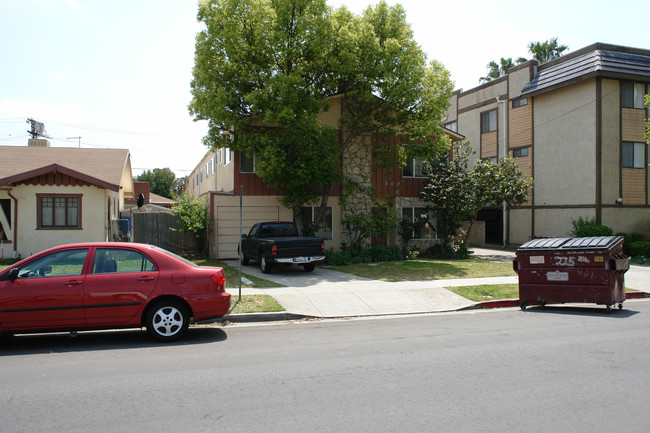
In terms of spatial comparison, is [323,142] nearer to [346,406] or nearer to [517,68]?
[346,406]

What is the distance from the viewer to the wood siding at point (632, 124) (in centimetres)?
2275

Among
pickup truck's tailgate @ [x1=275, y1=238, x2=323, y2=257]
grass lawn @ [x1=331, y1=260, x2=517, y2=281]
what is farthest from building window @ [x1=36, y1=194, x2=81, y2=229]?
grass lawn @ [x1=331, y1=260, x2=517, y2=281]

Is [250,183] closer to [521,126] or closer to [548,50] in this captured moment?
[521,126]

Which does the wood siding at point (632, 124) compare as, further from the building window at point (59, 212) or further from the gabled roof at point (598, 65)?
the building window at point (59, 212)

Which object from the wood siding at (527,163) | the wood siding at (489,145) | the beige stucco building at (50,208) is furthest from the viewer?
the wood siding at (489,145)

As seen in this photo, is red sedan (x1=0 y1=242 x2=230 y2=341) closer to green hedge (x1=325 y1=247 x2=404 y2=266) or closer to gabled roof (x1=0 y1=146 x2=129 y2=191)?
green hedge (x1=325 y1=247 x2=404 y2=266)

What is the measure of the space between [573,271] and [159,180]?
71939mm

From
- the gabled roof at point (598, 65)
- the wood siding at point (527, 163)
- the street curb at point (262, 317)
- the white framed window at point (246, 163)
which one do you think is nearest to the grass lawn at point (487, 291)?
the street curb at point (262, 317)

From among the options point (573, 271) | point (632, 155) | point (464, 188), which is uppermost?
point (632, 155)

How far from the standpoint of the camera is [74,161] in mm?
22625

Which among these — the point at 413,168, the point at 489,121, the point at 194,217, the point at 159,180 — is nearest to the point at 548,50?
the point at 489,121

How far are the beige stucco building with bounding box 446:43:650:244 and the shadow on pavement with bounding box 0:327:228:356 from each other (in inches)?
823

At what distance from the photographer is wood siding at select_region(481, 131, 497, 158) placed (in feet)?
94.9

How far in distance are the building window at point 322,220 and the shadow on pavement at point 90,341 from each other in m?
12.3
